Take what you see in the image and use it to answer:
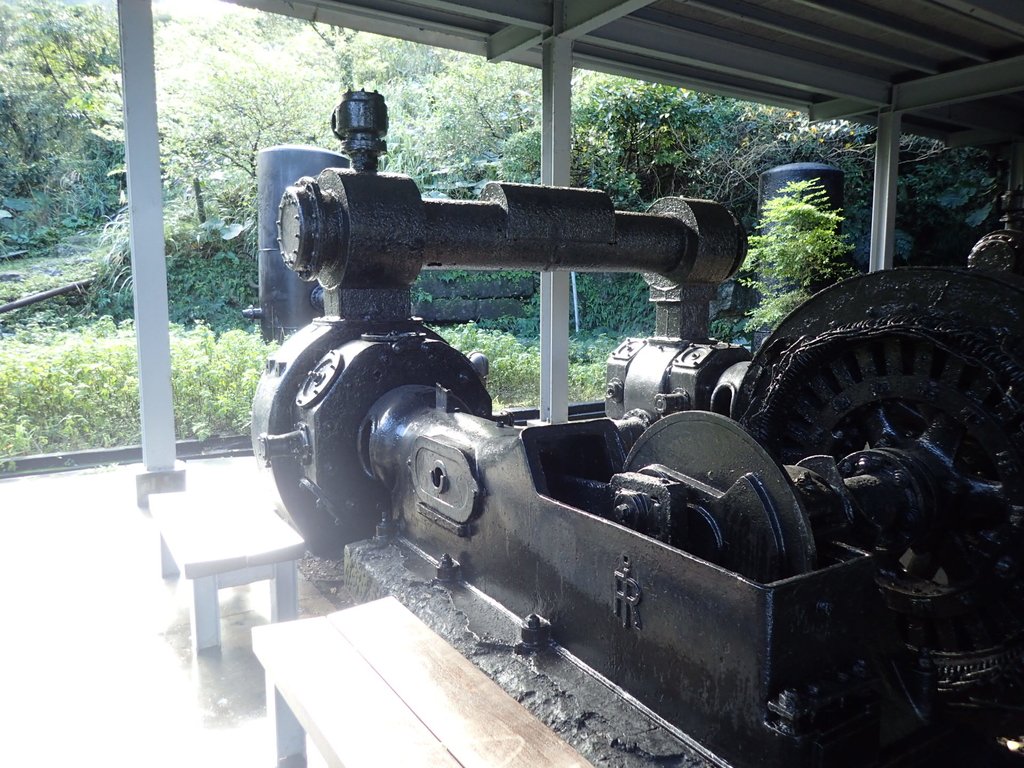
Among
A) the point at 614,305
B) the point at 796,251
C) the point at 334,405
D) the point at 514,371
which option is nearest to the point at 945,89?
the point at 796,251

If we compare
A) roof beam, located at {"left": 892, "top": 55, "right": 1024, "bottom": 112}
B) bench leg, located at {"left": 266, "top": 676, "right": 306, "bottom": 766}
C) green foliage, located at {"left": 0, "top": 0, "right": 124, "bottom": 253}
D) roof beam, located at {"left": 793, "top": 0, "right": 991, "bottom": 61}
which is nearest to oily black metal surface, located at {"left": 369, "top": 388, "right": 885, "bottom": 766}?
bench leg, located at {"left": 266, "top": 676, "right": 306, "bottom": 766}

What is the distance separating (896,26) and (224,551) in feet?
17.9

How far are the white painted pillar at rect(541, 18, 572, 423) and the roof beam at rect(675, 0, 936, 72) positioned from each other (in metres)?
0.88

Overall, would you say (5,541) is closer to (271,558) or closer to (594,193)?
(271,558)

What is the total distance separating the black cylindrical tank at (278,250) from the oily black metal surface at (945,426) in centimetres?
384

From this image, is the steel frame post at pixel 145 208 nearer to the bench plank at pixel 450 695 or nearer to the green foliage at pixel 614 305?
the bench plank at pixel 450 695

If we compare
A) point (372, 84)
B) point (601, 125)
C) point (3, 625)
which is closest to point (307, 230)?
point (3, 625)

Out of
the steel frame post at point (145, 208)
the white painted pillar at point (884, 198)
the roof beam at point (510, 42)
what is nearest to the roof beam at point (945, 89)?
the white painted pillar at point (884, 198)

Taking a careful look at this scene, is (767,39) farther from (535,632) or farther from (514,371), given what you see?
(535,632)

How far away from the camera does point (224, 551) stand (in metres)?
2.04

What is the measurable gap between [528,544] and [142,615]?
5.12ft

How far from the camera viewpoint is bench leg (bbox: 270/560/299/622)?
216 cm

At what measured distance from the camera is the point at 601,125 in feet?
36.5

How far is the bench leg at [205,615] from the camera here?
232 cm
